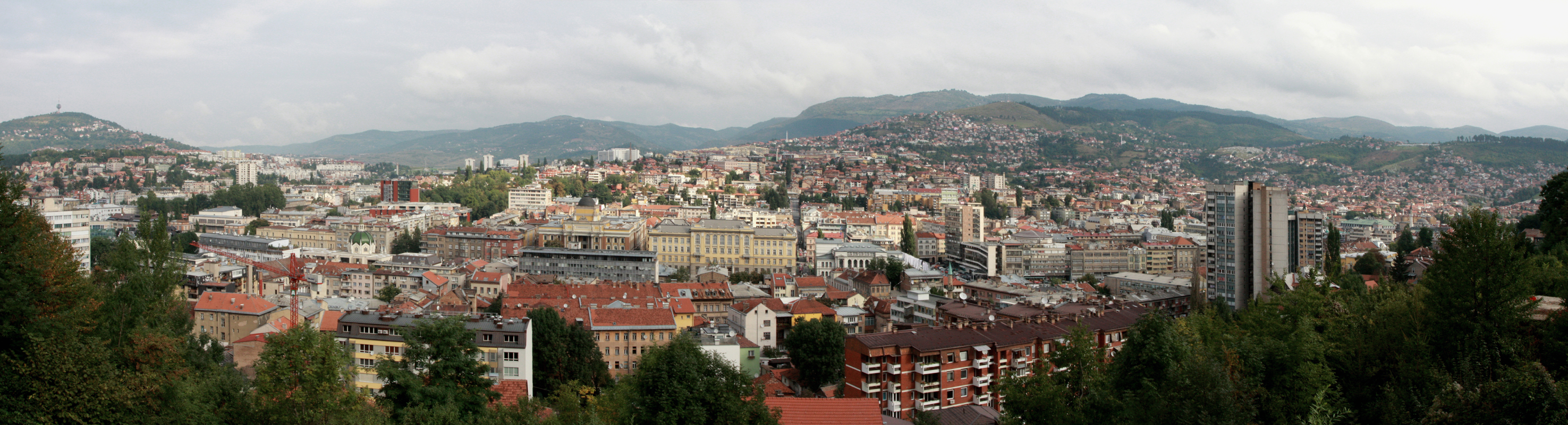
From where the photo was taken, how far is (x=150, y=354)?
11102mm

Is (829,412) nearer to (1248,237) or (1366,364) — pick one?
(1366,364)

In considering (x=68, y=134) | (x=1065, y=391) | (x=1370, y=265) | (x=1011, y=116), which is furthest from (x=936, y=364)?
(x=68, y=134)

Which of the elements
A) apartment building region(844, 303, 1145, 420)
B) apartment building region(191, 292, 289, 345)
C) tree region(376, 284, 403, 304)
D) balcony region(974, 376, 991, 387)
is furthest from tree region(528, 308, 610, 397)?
tree region(376, 284, 403, 304)

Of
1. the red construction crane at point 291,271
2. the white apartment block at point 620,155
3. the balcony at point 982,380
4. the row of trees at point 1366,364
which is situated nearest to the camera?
the row of trees at point 1366,364

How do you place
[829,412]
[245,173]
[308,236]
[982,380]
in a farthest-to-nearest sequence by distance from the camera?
1. [245,173]
2. [308,236]
3. [982,380]
4. [829,412]

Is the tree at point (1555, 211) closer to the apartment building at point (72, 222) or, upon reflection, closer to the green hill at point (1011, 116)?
the apartment building at point (72, 222)

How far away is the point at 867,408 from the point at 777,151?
10015 cm

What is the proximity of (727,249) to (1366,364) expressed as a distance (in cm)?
Result: 3310

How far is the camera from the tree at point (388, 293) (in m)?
33.1

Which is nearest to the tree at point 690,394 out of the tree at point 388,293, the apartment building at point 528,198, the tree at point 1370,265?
the tree at point 388,293

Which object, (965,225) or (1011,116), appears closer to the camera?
(965,225)

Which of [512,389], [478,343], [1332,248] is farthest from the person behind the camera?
[1332,248]

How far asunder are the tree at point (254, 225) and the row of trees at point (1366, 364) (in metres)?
56.2

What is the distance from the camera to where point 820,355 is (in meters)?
22.2
